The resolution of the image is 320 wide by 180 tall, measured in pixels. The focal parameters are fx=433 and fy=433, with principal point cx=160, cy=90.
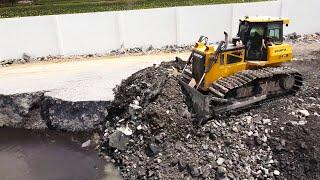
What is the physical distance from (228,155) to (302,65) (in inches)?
255

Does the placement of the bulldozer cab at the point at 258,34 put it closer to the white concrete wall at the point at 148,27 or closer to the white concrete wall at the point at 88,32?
the white concrete wall at the point at 148,27

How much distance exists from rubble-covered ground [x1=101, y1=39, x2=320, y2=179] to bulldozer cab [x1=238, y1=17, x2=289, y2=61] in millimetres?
1425

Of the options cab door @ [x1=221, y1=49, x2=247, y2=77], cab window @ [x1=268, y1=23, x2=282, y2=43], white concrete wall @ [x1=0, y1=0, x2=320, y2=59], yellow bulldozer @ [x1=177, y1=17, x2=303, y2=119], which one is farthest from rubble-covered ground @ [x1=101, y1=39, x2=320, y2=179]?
white concrete wall @ [x1=0, y1=0, x2=320, y2=59]

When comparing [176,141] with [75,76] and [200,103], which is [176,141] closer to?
[200,103]

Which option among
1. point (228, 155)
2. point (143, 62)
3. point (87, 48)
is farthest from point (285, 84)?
point (87, 48)

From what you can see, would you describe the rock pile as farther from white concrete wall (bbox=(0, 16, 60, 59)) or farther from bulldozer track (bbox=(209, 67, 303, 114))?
bulldozer track (bbox=(209, 67, 303, 114))

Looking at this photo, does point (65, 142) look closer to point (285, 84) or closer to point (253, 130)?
point (253, 130)

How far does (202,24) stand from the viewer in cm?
2014

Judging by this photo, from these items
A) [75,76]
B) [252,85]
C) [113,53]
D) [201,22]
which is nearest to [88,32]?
[113,53]

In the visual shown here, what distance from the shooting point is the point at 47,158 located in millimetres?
12258

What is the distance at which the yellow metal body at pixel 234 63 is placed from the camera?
11.5m

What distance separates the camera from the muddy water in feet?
37.4

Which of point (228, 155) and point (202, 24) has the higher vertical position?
point (202, 24)

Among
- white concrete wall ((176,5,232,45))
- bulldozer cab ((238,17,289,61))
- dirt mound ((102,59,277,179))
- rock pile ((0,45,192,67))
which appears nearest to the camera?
dirt mound ((102,59,277,179))
